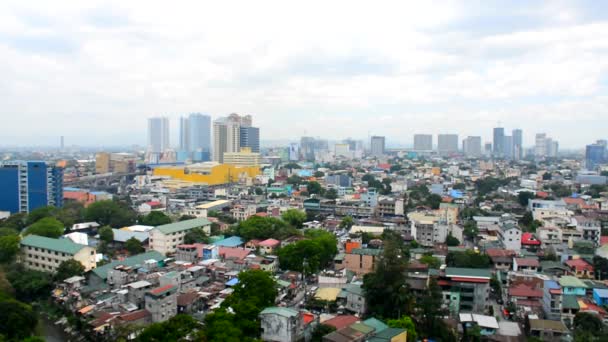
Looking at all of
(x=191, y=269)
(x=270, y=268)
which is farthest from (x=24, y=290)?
(x=270, y=268)

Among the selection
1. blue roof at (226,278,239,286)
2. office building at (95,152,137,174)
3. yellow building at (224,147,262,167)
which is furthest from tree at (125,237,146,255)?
office building at (95,152,137,174)

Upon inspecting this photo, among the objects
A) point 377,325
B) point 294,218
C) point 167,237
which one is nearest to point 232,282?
point 377,325

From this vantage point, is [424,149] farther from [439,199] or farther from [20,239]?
[20,239]

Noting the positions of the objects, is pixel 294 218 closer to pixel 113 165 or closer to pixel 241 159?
pixel 241 159

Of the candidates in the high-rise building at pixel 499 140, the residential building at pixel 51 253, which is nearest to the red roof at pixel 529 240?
the residential building at pixel 51 253

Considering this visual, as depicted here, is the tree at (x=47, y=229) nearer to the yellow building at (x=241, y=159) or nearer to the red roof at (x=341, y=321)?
the red roof at (x=341, y=321)
